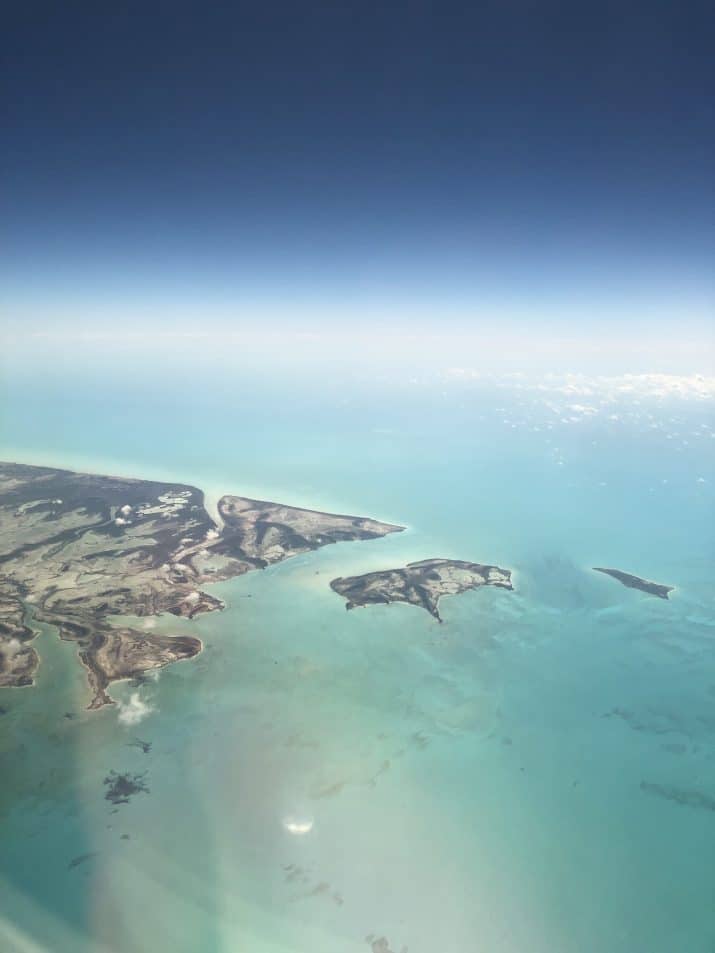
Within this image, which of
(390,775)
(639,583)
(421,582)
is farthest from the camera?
(639,583)

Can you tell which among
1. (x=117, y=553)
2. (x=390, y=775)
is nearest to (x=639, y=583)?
(x=390, y=775)

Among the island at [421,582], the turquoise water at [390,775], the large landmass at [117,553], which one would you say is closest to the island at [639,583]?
the turquoise water at [390,775]

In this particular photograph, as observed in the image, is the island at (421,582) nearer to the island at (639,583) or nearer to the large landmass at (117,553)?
the large landmass at (117,553)

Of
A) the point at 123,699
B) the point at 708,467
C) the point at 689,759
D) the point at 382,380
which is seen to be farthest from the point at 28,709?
the point at 382,380

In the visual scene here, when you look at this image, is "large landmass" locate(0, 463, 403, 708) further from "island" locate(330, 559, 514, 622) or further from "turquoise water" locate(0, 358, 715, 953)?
"island" locate(330, 559, 514, 622)

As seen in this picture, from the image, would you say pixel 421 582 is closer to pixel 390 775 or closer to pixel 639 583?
pixel 390 775

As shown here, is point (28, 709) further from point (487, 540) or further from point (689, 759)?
point (487, 540)

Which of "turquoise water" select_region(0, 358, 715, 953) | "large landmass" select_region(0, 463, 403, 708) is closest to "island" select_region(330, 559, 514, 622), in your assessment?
"turquoise water" select_region(0, 358, 715, 953)

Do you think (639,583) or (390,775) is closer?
(390,775)
